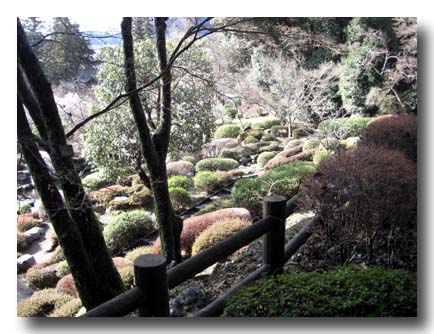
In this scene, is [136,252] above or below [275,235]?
below

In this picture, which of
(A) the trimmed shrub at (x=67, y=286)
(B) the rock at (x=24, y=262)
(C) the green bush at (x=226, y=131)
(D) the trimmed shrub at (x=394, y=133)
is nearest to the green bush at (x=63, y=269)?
(A) the trimmed shrub at (x=67, y=286)

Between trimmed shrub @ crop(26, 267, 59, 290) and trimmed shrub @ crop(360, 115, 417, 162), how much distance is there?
2215mm

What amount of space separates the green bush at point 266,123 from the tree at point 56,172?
1232 mm

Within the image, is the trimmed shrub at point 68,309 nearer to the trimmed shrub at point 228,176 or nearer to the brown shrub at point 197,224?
the brown shrub at point 197,224

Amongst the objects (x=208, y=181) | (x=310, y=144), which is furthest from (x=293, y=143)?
(x=208, y=181)

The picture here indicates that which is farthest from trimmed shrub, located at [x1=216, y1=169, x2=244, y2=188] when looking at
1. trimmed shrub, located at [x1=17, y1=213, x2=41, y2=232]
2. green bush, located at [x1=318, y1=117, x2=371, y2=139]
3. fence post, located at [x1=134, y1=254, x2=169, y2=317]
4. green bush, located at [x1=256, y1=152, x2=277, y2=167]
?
trimmed shrub, located at [x1=17, y1=213, x2=41, y2=232]

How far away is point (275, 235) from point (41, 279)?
1403 mm

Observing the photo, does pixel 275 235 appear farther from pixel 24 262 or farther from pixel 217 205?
pixel 24 262

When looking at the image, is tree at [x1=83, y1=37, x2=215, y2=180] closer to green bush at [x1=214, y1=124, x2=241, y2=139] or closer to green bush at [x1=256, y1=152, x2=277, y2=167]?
green bush at [x1=214, y1=124, x2=241, y2=139]

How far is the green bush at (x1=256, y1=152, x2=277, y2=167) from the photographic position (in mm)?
2846

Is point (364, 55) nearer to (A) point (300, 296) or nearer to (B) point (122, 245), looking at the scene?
(A) point (300, 296)

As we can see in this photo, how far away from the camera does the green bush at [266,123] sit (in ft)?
8.96

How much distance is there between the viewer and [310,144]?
2.81 metres

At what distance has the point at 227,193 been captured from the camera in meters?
2.89
